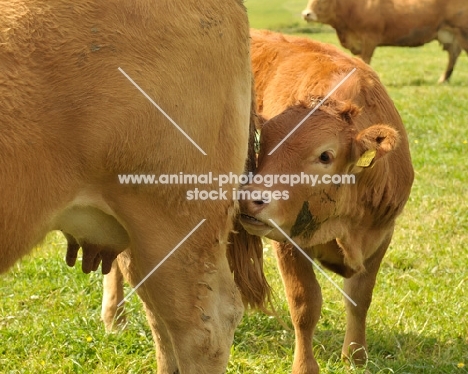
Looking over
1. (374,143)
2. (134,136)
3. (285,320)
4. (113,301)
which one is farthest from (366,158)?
(113,301)

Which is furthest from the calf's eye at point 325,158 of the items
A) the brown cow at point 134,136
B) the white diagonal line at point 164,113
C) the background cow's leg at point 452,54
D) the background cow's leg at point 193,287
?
the background cow's leg at point 452,54

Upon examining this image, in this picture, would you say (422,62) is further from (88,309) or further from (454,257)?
(88,309)

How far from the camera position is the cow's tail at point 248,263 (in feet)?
11.2

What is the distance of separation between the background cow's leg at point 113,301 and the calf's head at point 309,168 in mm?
1310

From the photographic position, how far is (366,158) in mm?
3439

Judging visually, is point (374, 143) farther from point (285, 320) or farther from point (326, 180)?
point (285, 320)

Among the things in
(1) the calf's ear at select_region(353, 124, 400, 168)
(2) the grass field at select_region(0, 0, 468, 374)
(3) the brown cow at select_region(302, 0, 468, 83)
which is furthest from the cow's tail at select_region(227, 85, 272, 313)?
(3) the brown cow at select_region(302, 0, 468, 83)

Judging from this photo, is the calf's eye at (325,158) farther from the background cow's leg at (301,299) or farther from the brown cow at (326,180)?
the background cow's leg at (301,299)

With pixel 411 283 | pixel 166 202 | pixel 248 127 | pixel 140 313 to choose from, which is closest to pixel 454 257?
pixel 411 283

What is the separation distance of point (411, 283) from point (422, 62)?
14.1 meters

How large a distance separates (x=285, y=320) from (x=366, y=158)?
147cm

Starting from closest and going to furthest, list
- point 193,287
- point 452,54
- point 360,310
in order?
1. point 193,287
2. point 360,310
3. point 452,54

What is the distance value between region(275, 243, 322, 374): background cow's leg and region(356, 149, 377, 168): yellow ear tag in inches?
24.4

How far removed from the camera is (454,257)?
5.27 m
